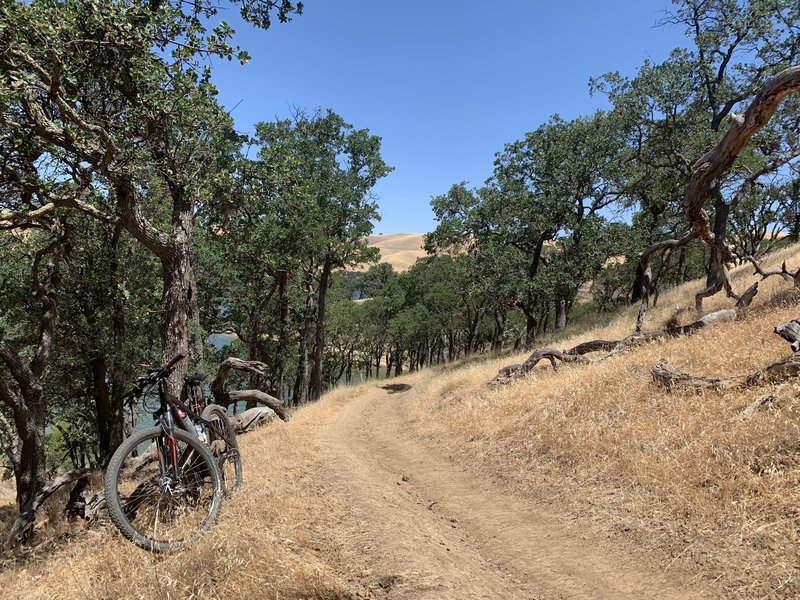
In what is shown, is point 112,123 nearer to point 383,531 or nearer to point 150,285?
point 383,531

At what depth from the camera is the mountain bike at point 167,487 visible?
13.3ft

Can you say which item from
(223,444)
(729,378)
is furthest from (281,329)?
(729,378)

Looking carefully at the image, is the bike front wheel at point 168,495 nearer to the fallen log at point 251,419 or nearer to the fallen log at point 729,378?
the fallen log at point 729,378

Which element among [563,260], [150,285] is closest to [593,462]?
[150,285]

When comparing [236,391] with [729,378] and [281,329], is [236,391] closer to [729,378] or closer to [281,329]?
[729,378]

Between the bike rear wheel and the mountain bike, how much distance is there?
0.81 m

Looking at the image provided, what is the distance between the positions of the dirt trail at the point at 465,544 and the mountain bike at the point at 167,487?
1.65 m

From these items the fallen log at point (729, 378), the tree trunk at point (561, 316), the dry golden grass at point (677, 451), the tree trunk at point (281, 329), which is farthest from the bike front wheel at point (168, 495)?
the tree trunk at point (561, 316)

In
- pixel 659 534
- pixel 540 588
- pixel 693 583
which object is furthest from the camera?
pixel 659 534

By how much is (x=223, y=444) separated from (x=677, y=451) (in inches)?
245

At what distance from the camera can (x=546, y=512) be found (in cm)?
562

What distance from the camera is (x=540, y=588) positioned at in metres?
3.93

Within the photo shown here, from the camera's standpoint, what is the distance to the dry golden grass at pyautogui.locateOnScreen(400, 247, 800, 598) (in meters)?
3.93

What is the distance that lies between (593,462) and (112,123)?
8692 millimetres
